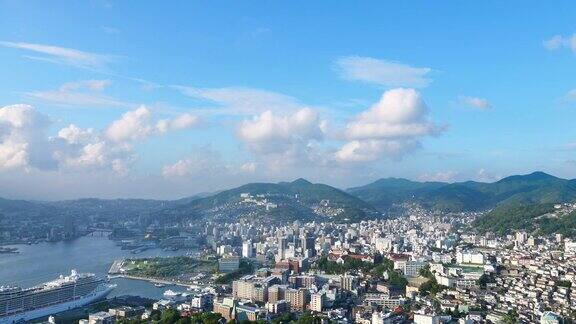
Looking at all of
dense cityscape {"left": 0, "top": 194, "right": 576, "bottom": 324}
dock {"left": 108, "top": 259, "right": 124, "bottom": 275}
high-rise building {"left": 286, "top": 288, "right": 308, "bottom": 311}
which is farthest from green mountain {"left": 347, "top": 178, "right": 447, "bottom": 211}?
high-rise building {"left": 286, "top": 288, "right": 308, "bottom": 311}

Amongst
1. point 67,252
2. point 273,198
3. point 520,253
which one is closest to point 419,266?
point 520,253

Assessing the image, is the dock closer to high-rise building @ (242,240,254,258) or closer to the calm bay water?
the calm bay water

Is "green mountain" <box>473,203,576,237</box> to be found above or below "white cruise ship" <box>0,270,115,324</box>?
above

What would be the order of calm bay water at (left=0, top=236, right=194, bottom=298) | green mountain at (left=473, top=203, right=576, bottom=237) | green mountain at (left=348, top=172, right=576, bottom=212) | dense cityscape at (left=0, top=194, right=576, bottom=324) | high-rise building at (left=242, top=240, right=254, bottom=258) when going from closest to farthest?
dense cityscape at (left=0, top=194, right=576, bottom=324), calm bay water at (left=0, top=236, right=194, bottom=298), high-rise building at (left=242, top=240, right=254, bottom=258), green mountain at (left=473, top=203, right=576, bottom=237), green mountain at (left=348, top=172, right=576, bottom=212)

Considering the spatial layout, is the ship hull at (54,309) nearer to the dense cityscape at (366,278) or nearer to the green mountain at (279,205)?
the dense cityscape at (366,278)

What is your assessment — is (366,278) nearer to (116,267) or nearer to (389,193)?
(116,267)

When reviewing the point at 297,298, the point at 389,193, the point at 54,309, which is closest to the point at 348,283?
the point at 297,298
